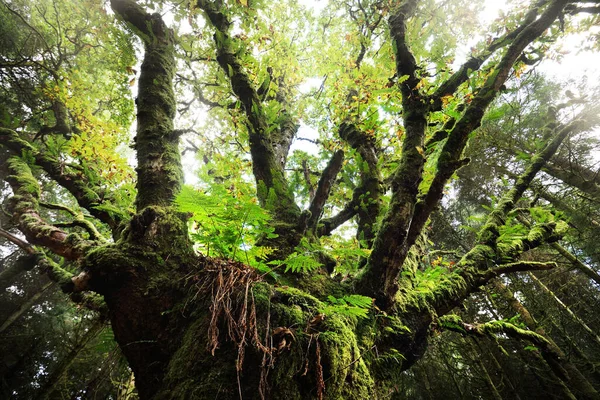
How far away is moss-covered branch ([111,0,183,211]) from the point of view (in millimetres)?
2594

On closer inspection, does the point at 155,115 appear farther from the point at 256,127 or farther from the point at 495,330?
the point at 495,330

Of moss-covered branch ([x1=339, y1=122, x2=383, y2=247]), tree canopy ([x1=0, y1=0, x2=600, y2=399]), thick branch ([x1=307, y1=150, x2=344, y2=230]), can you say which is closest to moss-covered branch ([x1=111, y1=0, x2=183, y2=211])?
tree canopy ([x1=0, y1=0, x2=600, y2=399])

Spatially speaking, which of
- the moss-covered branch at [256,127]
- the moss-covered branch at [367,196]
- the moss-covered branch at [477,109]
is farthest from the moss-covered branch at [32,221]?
the moss-covered branch at [367,196]

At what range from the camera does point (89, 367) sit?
719 cm

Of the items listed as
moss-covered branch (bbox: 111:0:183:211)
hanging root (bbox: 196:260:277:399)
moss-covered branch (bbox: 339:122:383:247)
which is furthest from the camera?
moss-covered branch (bbox: 339:122:383:247)

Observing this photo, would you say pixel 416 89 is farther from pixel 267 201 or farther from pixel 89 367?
pixel 89 367

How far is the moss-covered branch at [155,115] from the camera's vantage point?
2.59 meters

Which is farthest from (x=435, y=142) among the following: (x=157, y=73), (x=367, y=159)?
(x=157, y=73)

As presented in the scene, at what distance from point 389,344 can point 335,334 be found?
810 millimetres

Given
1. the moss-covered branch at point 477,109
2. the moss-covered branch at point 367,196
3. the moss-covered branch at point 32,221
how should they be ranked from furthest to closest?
the moss-covered branch at point 367,196 < the moss-covered branch at point 32,221 < the moss-covered branch at point 477,109

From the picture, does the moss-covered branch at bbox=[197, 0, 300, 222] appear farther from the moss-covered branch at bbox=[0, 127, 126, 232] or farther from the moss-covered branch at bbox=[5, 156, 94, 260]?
the moss-covered branch at bbox=[0, 127, 126, 232]

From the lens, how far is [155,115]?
2992 mm

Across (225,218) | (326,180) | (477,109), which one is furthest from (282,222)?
(477,109)

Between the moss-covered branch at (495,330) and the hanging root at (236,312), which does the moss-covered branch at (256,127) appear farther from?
the moss-covered branch at (495,330)
